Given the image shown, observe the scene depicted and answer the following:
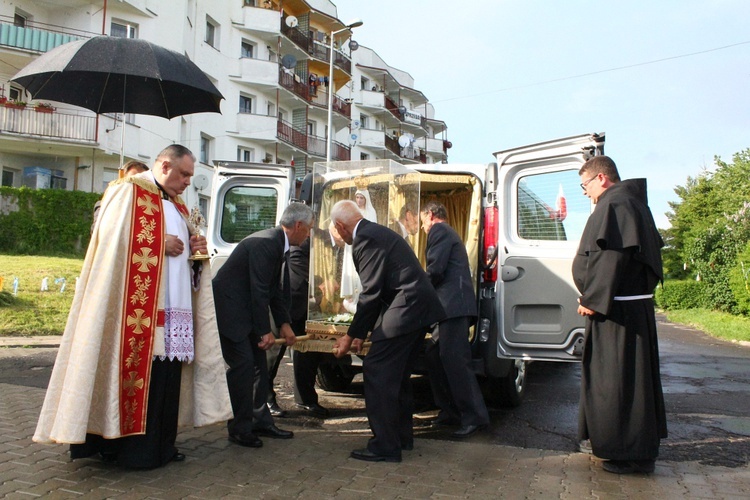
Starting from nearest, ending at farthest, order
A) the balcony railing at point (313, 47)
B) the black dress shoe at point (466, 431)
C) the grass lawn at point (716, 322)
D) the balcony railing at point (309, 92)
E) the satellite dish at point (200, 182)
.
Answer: the black dress shoe at point (466, 431) → the satellite dish at point (200, 182) → the grass lawn at point (716, 322) → the balcony railing at point (309, 92) → the balcony railing at point (313, 47)

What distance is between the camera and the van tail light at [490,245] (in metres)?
6.38

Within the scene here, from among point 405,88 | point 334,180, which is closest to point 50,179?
point 334,180

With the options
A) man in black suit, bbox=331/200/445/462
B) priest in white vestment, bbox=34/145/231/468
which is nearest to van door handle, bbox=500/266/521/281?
man in black suit, bbox=331/200/445/462

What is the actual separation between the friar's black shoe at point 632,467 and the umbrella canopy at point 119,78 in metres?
4.29

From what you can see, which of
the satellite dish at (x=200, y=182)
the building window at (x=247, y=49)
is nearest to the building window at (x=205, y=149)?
the building window at (x=247, y=49)

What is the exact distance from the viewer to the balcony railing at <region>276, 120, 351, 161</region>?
39.2 metres

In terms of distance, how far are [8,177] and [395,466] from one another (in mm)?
25908

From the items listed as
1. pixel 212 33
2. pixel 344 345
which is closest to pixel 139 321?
pixel 344 345

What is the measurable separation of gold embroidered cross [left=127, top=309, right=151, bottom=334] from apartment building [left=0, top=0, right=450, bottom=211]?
5.57 m

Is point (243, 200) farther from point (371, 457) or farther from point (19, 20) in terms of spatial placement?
point (19, 20)

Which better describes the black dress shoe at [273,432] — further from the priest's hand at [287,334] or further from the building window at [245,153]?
the building window at [245,153]

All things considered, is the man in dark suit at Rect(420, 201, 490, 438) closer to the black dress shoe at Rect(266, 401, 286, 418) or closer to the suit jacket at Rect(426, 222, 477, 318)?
the suit jacket at Rect(426, 222, 477, 318)

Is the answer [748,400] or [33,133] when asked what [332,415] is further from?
[33,133]

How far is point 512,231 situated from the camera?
21.0 feet
